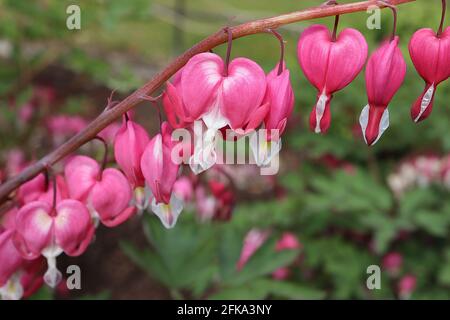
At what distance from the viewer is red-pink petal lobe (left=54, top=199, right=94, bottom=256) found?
942mm

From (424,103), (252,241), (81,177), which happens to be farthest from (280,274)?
(424,103)

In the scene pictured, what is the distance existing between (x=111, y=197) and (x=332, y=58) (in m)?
0.36

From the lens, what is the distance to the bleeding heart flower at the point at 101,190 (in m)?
0.97

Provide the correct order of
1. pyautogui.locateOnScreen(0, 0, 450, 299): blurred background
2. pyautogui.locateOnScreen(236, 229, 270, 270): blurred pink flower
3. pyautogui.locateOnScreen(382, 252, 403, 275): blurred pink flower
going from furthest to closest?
pyautogui.locateOnScreen(382, 252, 403, 275): blurred pink flower → pyautogui.locateOnScreen(236, 229, 270, 270): blurred pink flower → pyautogui.locateOnScreen(0, 0, 450, 299): blurred background

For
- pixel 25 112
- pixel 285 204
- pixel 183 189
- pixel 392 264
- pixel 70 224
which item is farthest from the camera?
pixel 25 112

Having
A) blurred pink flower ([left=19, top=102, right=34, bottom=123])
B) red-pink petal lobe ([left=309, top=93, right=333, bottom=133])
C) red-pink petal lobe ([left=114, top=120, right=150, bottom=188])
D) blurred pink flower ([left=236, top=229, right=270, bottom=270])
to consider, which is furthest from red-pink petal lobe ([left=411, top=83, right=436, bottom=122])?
blurred pink flower ([left=19, top=102, right=34, bottom=123])

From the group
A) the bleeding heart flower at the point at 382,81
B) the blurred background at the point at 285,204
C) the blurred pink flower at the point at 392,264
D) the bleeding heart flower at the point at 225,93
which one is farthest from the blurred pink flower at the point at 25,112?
the bleeding heart flower at the point at 382,81

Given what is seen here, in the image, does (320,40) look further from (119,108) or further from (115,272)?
(115,272)

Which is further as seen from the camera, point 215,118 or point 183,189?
point 183,189

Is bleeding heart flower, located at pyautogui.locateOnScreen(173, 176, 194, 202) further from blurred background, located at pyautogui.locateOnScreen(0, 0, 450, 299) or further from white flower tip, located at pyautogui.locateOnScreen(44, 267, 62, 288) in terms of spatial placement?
white flower tip, located at pyautogui.locateOnScreen(44, 267, 62, 288)

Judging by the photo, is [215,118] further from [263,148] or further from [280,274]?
[280,274]

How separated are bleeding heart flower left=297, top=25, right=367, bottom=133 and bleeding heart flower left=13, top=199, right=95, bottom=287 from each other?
340 mm

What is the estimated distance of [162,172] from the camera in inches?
35.4

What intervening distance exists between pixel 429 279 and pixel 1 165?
1.28 m
